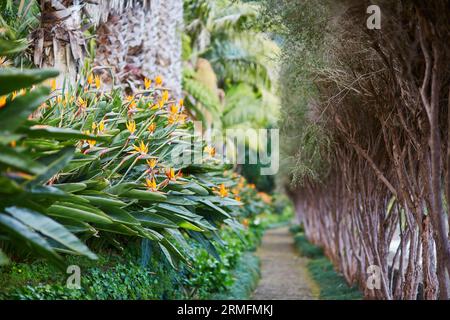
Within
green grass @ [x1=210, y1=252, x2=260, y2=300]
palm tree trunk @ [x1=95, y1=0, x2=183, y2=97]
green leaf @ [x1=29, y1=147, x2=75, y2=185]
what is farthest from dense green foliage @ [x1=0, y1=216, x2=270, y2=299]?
palm tree trunk @ [x1=95, y1=0, x2=183, y2=97]

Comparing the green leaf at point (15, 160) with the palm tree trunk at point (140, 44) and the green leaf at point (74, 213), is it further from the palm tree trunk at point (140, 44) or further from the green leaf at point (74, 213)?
the palm tree trunk at point (140, 44)

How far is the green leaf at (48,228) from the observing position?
327 cm

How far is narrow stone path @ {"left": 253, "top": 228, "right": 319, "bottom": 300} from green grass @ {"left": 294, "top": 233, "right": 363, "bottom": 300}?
→ 155 mm

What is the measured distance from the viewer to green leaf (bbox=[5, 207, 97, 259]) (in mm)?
3271

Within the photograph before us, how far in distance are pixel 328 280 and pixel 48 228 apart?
26.5ft

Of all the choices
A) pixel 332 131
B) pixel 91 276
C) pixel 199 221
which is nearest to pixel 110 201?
pixel 91 276

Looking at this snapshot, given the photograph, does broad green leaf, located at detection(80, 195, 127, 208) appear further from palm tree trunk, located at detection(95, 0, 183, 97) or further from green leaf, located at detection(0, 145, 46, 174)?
palm tree trunk, located at detection(95, 0, 183, 97)

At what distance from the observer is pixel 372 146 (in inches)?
270

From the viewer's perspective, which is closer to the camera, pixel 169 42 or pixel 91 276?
pixel 91 276

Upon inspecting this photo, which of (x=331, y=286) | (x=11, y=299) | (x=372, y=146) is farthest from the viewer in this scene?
(x=331, y=286)

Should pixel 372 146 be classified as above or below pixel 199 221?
above

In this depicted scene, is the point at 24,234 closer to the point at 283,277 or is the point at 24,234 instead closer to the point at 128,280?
the point at 128,280

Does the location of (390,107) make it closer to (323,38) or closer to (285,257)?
(323,38)
